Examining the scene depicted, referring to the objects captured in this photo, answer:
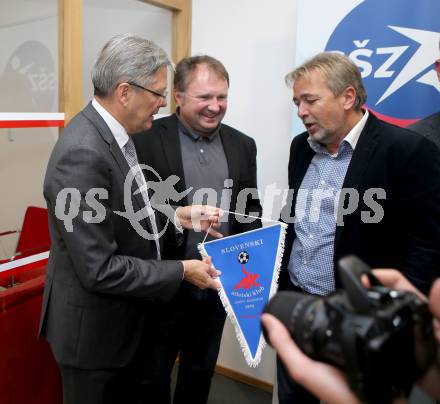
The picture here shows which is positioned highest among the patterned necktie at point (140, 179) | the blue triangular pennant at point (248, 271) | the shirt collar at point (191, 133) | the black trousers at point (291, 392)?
the shirt collar at point (191, 133)

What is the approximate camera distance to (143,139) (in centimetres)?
207

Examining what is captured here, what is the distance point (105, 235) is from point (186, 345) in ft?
3.30

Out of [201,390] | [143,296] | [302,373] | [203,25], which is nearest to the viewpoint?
[302,373]

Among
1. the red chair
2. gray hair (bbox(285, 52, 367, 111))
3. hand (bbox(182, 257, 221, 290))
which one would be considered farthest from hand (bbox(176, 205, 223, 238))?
the red chair

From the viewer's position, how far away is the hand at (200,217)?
186cm

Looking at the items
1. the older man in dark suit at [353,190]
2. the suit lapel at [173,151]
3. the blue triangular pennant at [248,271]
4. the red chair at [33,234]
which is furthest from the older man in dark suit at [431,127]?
the red chair at [33,234]

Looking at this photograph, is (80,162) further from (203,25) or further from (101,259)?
(203,25)

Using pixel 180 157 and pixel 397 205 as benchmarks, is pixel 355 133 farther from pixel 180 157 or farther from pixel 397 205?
pixel 180 157

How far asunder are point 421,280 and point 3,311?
5.45 ft

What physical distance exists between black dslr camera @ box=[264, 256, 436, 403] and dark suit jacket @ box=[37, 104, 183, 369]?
73 cm

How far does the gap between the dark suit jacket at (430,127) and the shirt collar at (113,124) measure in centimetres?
126

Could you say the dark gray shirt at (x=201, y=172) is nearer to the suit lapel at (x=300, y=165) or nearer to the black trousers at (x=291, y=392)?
the suit lapel at (x=300, y=165)

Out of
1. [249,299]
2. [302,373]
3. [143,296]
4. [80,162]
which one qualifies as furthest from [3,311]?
[302,373]

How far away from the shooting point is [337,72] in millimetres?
1813
